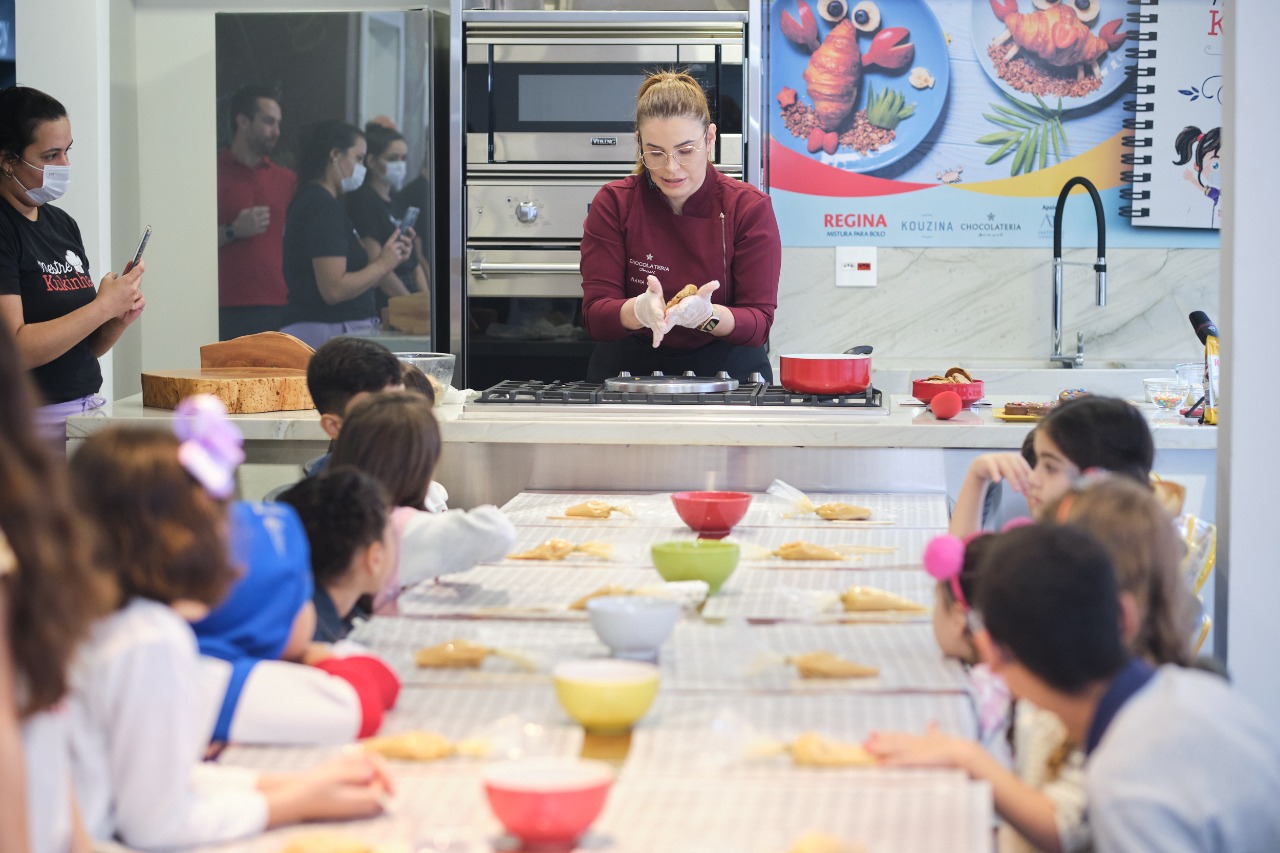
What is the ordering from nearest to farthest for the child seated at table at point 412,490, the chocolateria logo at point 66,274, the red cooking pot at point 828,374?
the child seated at table at point 412,490
the red cooking pot at point 828,374
the chocolateria logo at point 66,274

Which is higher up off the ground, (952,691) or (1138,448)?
(1138,448)

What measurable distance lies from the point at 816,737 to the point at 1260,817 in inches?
15.6

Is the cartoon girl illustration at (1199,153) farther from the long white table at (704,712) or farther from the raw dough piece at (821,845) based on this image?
the raw dough piece at (821,845)

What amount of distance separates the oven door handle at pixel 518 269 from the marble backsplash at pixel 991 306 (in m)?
0.88

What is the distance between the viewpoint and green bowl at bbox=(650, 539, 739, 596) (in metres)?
1.80

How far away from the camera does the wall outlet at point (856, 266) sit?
5.00m

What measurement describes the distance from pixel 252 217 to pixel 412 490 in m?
2.77

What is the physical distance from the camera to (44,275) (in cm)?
310

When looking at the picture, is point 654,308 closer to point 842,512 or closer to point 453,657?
point 842,512

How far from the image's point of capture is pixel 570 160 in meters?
4.50

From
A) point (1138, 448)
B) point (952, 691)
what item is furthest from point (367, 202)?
point (952, 691)

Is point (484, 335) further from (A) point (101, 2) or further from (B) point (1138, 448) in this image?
(B) point (1138, 448)

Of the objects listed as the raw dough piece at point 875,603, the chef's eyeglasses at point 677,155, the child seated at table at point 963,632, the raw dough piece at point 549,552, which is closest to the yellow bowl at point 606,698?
the child seated at table at point 963,632

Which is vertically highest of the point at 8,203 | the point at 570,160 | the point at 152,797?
the point at 570,160
